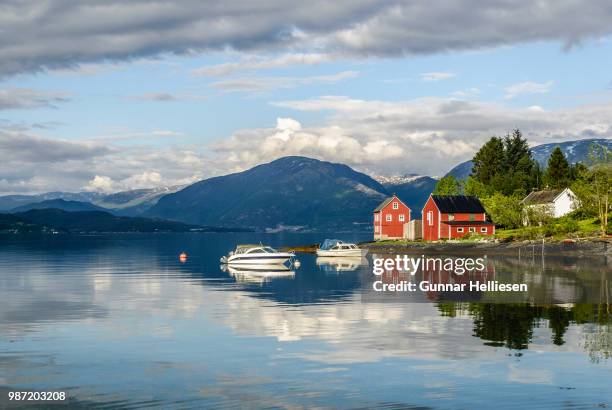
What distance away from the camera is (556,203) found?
511 feet

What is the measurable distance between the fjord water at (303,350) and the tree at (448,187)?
128 m

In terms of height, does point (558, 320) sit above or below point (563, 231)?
below

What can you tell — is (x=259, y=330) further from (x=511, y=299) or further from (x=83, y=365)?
(x=511, y=299)

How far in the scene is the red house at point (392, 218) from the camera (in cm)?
17162

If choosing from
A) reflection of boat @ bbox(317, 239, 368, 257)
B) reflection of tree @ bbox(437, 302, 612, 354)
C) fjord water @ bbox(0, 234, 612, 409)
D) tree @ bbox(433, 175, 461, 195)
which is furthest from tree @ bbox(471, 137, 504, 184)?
reflection of tree @ bbox(437, 302, 612, 354)

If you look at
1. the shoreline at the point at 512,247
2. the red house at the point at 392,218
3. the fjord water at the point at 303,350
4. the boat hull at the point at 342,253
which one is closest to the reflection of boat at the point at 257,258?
the boat hull at the point at 342,253

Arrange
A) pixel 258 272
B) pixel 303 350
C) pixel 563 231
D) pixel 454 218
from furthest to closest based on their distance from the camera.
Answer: pixel 454 218 → pixel 563 231 → pixel 258 272 → pixel 303 350

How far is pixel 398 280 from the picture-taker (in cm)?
7494

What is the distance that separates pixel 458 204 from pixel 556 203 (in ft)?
69.2

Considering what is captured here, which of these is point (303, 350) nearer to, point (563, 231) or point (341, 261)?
point (341, 261)

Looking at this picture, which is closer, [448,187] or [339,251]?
[339,251]

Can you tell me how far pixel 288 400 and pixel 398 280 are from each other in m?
52.5

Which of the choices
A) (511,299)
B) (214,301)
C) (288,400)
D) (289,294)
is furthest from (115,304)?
(288,400)

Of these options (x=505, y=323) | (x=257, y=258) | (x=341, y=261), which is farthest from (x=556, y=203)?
(x=505, y=323)
